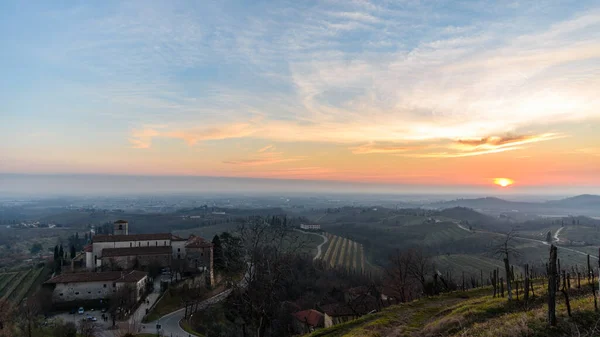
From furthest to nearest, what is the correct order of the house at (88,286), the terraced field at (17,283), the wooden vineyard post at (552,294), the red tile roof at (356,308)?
the terraced field at (17,283), the house at (88,286), the red tile roof at (356,308), the wooden vineyard post at (552,294)

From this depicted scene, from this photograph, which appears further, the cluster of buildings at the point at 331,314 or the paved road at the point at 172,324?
the paved road at the point at 172,324

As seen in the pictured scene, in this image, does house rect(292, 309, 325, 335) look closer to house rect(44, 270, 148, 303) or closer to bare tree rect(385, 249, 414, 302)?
bare tree rect(385, 249, 414, 302)

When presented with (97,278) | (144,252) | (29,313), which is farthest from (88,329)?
(144,252)

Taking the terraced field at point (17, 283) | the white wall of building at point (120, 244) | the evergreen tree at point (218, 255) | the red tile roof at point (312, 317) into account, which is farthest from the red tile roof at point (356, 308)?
the terraced field at point (17, 283)

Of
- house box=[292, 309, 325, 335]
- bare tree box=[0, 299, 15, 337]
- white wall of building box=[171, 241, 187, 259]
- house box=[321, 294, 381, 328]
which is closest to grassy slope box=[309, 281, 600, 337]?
house box=[321, 294, 381, 328]

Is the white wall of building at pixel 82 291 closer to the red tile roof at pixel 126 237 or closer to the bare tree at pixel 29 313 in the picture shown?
the bare tree at pixel 29 313

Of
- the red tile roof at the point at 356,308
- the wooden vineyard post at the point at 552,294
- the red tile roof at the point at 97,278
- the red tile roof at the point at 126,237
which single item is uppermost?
the wooden vineyard post at the point at 552,294

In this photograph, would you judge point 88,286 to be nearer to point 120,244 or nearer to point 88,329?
point 120,244
